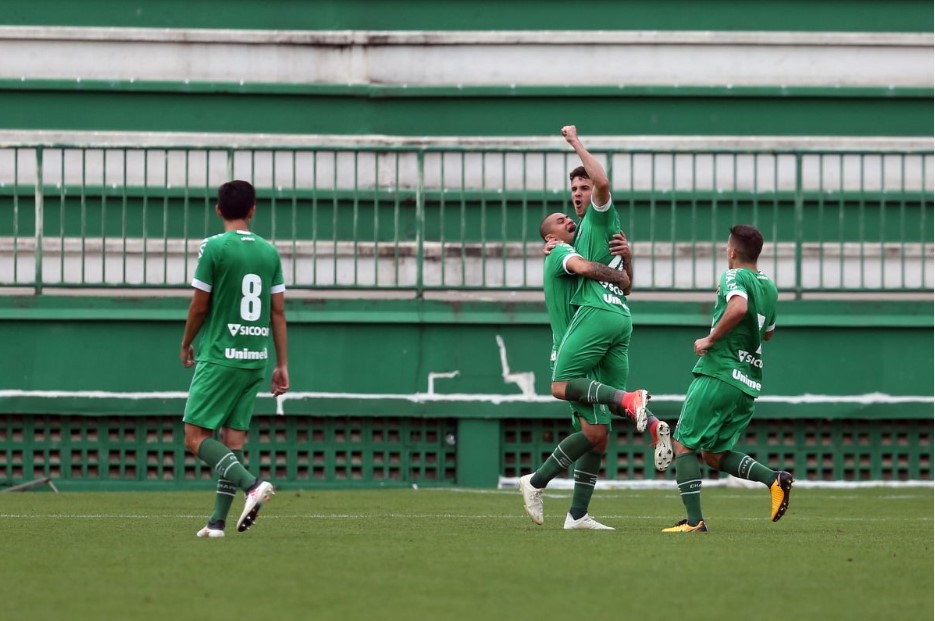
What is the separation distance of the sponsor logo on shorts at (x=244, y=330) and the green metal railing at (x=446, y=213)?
17.7 feet

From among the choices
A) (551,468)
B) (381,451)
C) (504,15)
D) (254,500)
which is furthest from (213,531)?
(504,15)

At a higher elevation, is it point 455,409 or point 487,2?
point 487,2

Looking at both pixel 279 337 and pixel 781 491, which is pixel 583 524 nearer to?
pixel 781 491

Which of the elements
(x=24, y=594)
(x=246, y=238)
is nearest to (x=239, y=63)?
(x=246, y=238)

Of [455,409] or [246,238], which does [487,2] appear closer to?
[455,409]

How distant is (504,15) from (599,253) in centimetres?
757

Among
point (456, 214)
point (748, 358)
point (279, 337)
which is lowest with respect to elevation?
point (748, 358)

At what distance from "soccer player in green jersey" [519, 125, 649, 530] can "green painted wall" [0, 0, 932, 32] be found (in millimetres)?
7232

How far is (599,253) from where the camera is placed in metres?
9.85

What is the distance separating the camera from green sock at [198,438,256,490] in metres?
8.85

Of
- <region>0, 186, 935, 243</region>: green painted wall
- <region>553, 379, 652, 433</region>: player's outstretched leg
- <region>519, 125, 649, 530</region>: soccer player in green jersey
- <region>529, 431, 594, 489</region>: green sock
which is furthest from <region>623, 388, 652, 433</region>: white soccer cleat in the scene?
<region>0, 186, 935, 243</region>: green painted wall

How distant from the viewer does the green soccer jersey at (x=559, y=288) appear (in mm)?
9961

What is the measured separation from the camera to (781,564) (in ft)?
25.7

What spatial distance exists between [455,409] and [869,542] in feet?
18.8
